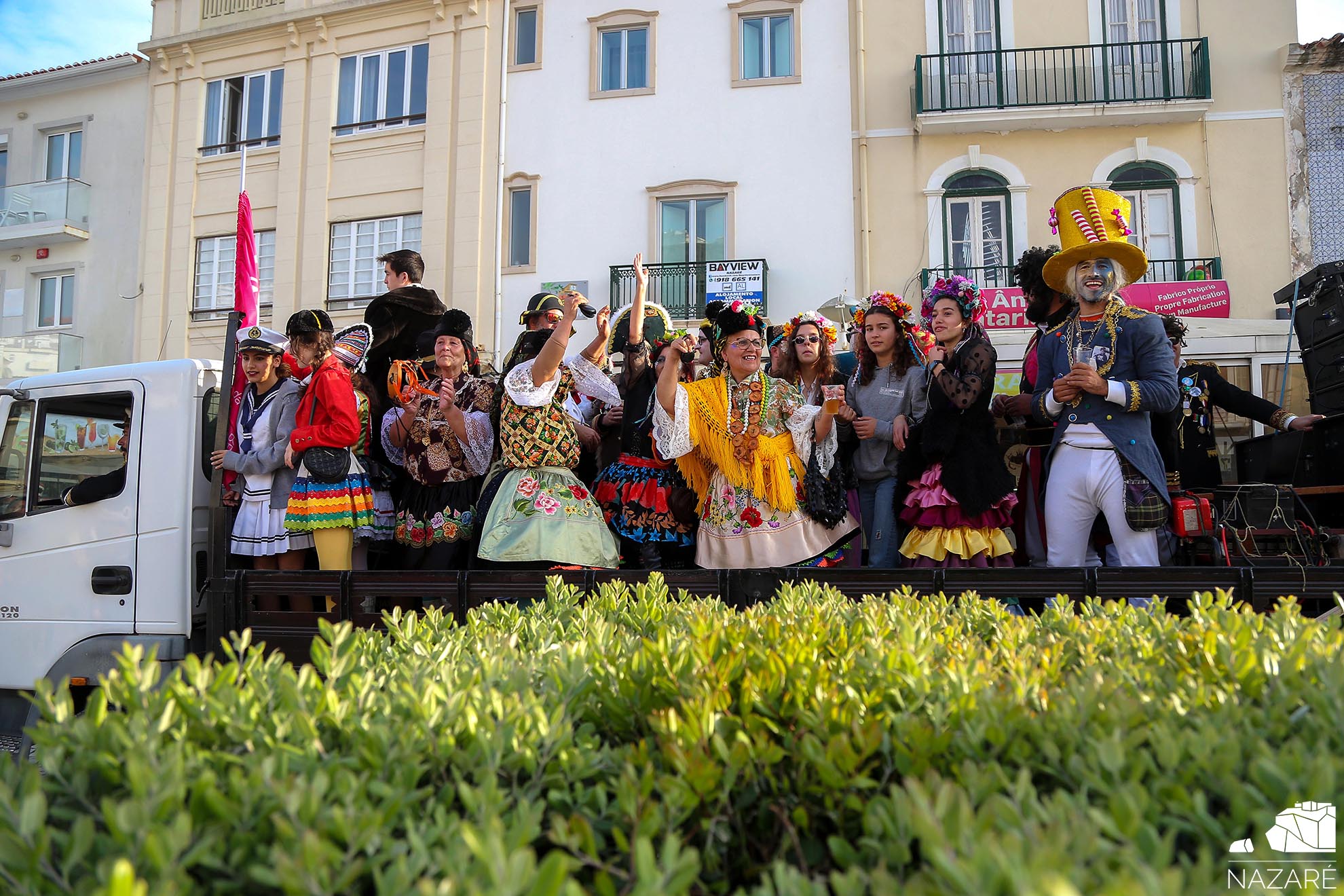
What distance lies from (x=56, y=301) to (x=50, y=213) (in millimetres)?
1904

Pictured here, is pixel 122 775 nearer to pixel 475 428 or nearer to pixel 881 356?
pixel 475 428

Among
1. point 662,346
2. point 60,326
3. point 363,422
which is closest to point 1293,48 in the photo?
point 662,346

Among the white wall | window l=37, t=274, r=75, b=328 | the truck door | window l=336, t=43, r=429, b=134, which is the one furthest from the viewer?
window l=37, t=274, r=75, b=328

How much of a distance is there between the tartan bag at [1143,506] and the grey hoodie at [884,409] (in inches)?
43.4

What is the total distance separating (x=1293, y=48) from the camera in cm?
1542

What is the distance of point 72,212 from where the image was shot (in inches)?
819

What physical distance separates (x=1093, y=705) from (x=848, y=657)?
48cm

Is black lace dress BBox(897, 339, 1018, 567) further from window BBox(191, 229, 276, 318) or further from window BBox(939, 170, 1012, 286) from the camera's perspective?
window BBox(191, 229, 276, 318)

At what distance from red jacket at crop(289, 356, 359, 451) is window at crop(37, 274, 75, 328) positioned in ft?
64.2

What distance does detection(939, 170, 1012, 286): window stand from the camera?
53.6ft

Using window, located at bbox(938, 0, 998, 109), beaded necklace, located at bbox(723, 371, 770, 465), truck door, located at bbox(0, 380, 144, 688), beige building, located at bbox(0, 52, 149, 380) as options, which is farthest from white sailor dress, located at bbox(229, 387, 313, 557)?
beige building, located at bbox(0, 52, 149, 380)

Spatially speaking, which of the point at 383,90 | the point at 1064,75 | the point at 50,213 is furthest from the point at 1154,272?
the point at 50,213

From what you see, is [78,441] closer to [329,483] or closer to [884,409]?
[329,483]

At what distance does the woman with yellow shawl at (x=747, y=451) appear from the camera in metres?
4.64
